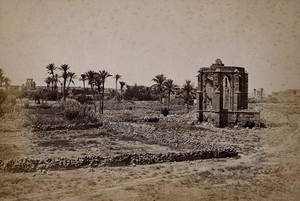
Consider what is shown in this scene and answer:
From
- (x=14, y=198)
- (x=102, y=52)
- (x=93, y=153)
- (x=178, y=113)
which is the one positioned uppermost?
(x=102, y=52)

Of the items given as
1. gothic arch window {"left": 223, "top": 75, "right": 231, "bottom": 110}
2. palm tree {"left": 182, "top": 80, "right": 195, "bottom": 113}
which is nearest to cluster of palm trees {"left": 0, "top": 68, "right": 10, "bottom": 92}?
palm tree {"left": 182, "top": 80, "right": 195, "bottom": 113}

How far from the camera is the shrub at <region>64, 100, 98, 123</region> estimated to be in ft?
26.4

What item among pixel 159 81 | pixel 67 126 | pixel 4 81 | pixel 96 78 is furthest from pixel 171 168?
pixel 4 81

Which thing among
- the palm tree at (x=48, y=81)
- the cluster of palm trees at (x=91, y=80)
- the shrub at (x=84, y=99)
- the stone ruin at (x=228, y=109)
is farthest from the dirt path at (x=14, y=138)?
the stone ruin at (x=228, y=109)

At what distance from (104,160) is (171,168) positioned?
129 centimetres

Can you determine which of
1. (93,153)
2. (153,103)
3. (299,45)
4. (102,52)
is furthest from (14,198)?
(299,45)

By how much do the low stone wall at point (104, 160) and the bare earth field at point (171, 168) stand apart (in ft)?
0.36

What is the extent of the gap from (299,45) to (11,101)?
18.1ft

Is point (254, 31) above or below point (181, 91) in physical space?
above

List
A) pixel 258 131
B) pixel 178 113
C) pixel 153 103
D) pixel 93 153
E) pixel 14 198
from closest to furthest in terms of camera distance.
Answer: pixel 14 198 < pixel 93 153 < pixel 258 131 < pixel 153 103 < pixel 178 113

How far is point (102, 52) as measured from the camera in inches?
266

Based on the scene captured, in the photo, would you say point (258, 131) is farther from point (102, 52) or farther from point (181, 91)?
point (102, 52)

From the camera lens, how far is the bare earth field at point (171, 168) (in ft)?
18.9

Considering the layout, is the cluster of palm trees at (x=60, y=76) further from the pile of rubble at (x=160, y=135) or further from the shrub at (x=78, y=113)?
the pile of rubble at (x=160, y=135)
